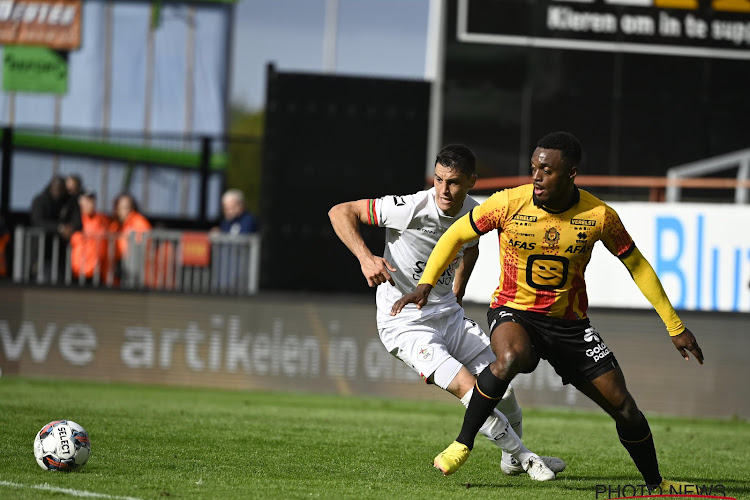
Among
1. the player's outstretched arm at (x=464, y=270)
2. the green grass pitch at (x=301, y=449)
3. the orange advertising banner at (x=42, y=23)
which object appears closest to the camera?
the green grass pitch at (x=301, y=449)

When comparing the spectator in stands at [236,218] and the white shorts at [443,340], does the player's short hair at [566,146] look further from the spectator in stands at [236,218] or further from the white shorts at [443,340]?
the spectator in stands at [236,218]

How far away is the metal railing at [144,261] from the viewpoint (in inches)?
582

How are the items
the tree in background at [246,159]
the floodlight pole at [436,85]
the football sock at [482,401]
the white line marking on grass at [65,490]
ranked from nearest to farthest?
the white line marking on grass at [65,490] < the football sock at [482,401] < the floodlight pole at [436,85] < the tree in background at [246,159]

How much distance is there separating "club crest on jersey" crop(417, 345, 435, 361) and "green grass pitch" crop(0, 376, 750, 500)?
0.77 m

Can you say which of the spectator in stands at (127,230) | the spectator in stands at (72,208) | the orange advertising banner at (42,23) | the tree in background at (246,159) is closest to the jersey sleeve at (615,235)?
the spectator in stands at (127,230)

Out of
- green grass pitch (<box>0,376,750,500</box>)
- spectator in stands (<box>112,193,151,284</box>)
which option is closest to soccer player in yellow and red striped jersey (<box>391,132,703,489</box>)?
green grass pitch (<box>0,376,750,500</box>)

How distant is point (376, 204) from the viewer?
25.2ft

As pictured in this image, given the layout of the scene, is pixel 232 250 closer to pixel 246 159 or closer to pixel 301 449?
pixel 301 449

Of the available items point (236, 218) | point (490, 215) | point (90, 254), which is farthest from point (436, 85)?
point (490, 215)

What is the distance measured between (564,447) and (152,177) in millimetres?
10630

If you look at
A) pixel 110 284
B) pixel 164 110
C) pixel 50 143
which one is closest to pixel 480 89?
pixel 110 284

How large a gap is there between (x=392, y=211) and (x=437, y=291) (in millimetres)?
627

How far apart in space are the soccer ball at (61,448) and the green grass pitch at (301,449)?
0.08m

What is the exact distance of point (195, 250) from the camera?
1491 cm
